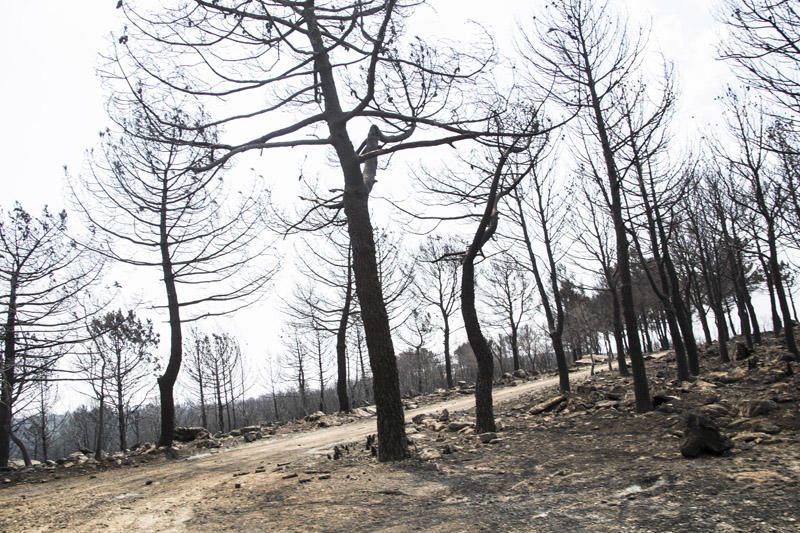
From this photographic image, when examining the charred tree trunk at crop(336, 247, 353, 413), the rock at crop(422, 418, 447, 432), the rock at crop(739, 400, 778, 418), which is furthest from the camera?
the charred tree trunk at crop(336, 247, 353, 413)

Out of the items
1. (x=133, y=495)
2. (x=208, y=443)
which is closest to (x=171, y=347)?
(x=208, y=443)

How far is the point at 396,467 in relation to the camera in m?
5.83

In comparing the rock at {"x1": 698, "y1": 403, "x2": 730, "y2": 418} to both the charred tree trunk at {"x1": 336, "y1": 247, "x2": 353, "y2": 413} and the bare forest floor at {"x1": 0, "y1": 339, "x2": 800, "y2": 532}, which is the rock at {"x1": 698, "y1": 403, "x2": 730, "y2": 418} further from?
the charred tree trunk at {"x1": 336, "y1": 247, "x2": 353, "y2": 413}

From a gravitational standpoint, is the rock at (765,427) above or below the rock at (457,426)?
above

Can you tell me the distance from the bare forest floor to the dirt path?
0.03 metres

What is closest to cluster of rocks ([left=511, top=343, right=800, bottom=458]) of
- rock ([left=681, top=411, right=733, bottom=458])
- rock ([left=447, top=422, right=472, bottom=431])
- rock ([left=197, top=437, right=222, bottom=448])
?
rock ([left=681, top=411, right=733, bottom=458])

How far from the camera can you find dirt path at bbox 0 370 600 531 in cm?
464

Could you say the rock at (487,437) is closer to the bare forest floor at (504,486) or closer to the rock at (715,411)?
the bare forest floor at (504,486)

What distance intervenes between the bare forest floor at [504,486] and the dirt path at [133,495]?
0.11 feet

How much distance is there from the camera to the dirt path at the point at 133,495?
15.2 ft

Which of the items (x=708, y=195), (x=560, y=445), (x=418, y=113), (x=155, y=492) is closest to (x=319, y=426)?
(x=155, y=492)

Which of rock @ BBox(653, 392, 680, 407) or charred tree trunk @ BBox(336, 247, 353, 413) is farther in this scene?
charred tree trunk @ BBox(336, 247, 353, 413)

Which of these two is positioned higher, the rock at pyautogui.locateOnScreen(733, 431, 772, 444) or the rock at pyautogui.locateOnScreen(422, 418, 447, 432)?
the rock at pyautogui.locateOnScreen(733, 431, 772, 444)

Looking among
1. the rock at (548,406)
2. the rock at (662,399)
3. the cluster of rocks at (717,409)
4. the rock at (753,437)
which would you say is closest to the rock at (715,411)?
the cluster of rocks at (717,409)
